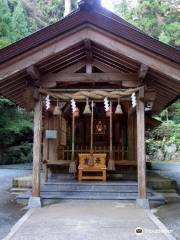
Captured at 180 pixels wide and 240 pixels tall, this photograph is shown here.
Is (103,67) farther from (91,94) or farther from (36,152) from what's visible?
(36,152)

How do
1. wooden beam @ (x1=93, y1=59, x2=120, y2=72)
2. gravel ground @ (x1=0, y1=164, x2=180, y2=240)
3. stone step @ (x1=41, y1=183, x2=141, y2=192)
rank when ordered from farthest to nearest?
stone step @ (x1=41, y1=183, x2=141, y2=192) → wooden beam @ (x1=93, y1=59, x2=120, y2=72) → gravel ground @ (x1=0, y1=164, x2=180, y2=240)

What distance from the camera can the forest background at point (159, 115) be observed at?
893 inches

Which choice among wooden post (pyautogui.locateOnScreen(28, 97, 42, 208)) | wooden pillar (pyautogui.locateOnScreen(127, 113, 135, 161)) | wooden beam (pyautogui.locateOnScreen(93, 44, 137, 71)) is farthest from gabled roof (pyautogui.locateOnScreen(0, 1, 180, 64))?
wooden pillar (pyautogui.locateOnScreen(127, 113, 135, 161))

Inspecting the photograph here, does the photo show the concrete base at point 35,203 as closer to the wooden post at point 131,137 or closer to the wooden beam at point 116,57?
the wooden beam at point 116,57

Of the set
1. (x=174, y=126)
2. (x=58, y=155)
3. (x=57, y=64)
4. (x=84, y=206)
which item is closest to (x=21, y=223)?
(x=84, y=206)

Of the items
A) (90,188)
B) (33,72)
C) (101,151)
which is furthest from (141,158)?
(101,151)

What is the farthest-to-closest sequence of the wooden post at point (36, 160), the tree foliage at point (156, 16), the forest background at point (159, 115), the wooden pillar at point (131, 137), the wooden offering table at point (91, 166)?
the tree foliage at point (156, 16)
the forest background at point (159, 115)
the wooden pillar at point (131, 137)
the wooden offering table at point (91, 166)
the wooden post at point (36, 160)

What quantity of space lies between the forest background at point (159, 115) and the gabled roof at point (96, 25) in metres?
14.2

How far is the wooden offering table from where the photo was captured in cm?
1039

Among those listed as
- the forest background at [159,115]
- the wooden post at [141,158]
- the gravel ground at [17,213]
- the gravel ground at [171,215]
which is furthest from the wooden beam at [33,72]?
the forest background at [159,115]

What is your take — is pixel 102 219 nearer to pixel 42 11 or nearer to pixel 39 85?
pixel 39 85

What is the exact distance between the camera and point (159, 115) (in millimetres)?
27625

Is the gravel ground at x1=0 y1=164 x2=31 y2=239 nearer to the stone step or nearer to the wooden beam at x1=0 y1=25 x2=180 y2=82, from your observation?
the stone step

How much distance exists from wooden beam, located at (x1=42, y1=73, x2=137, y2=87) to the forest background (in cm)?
1340
